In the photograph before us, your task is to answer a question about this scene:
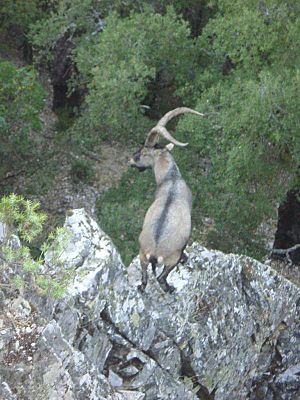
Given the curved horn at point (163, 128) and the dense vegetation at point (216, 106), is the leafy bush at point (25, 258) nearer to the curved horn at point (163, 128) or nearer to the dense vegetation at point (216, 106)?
the curved horn at point (163, 128)

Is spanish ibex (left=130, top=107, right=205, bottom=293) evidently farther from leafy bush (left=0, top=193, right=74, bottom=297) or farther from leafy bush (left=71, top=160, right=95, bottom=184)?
leafy bush (left=71, top=160, right=95, bottom=184)

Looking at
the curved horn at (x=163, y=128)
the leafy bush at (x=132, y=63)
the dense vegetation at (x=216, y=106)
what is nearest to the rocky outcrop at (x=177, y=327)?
the curved horn at (x=163, y=128)

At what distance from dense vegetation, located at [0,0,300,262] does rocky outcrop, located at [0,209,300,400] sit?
2521mm

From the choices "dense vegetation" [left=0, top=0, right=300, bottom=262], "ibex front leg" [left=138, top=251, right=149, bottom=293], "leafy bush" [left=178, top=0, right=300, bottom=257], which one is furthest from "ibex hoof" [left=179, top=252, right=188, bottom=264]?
"leafy bush" [left=178, top=0, right=300, bottom=257]

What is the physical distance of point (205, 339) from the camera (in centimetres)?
1348

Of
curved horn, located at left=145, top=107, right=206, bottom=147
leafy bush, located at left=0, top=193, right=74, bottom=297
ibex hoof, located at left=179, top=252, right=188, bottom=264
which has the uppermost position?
leafy bush, located at left=0, top=193, right=74, bottom=297

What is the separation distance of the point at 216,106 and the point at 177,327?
19.4 ft

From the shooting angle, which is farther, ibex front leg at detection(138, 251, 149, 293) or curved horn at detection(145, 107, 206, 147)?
curved horn at detection(145, 107, 206, 147)

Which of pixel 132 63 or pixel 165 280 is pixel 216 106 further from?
pixel 165 280

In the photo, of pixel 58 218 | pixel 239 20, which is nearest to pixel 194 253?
pixel 239 20

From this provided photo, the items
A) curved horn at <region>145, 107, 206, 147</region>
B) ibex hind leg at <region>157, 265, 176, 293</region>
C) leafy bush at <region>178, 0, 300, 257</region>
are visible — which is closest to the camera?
ibex hind leg at <region>157, 265, 176, 293</region>

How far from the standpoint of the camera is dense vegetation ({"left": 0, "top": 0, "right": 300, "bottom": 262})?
15836 millimetres

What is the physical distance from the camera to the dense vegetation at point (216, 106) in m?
15.8

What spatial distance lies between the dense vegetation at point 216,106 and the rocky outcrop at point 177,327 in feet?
8.27
